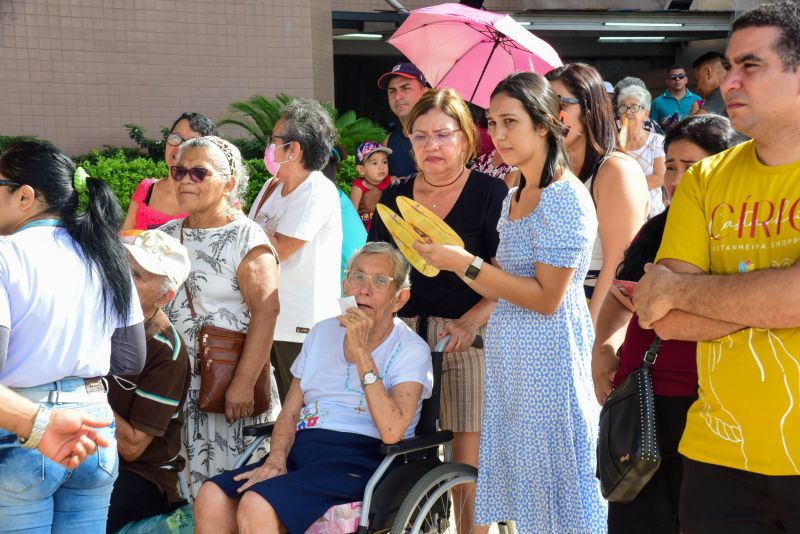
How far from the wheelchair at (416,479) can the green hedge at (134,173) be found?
644 centimetres

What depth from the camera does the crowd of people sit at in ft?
7.11

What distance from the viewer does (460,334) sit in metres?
3.64

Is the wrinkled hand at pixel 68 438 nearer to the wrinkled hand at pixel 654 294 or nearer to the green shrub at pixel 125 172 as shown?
the wrinkled hand at pixel 654 294

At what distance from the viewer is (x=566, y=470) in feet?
10.4

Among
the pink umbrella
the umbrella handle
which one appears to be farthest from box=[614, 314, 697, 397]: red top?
the umbrella handle

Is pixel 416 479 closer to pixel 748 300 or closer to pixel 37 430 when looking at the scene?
pixel 37 430

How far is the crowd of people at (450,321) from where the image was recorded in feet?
7.11

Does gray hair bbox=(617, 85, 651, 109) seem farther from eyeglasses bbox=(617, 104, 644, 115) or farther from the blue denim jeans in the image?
the blue denim jeans

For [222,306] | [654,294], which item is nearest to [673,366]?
[654,294]

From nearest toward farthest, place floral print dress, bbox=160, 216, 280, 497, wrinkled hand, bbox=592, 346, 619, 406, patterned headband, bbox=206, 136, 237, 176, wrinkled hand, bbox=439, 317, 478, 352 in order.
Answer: wrinkled hand, bbox=592, 346, 619, 406, wrinkled hand, bbox=439, 317, 478, 352, floral print dress, bbox=160, 216, 280, 497, patterned headband, bbox=206, 136, 237, 176

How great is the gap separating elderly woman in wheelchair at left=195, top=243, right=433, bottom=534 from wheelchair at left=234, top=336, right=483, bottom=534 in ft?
0.21

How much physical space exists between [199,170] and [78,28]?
8.19 m

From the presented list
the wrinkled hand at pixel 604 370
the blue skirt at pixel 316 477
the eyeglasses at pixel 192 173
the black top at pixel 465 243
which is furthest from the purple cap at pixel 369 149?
the wrinkled hand at pixel 604 370

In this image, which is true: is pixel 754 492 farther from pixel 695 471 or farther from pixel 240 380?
pixel 240 380
